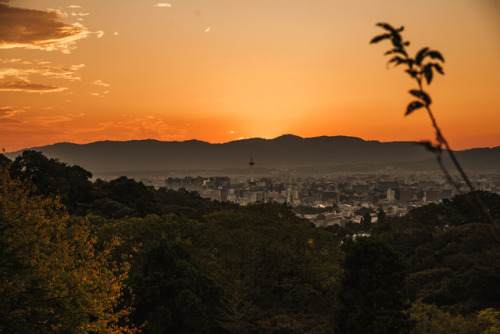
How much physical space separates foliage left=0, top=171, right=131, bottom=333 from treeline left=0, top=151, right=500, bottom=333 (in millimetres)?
38

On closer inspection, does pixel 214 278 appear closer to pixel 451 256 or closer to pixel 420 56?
pixel 420 56

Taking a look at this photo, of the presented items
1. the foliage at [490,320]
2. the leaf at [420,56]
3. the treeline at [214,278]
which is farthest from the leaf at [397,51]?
the foliage at [490,320]

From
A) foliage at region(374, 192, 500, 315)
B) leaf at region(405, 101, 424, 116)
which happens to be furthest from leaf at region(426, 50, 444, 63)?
foliage at region(374, 192, 500, 315)

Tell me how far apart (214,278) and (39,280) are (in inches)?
422

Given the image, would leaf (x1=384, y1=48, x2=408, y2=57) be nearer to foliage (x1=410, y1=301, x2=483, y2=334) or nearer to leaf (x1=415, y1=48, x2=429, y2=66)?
leaf (x1=415, y1=48, x2=429, y2=66)

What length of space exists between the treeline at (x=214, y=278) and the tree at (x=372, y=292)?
0.12 feet

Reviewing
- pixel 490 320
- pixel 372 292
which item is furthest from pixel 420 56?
pixel 490 320

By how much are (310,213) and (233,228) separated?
11834 cm

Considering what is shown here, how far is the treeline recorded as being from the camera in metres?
13.6

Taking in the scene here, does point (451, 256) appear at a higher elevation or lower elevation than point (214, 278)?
lower

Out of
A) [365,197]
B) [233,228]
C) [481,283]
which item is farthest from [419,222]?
[365,197]

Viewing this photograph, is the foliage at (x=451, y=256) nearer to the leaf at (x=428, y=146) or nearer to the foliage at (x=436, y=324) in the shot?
the foliage at (x=436, y=324)

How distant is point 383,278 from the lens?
16.8m

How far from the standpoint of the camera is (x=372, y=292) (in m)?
16.7
